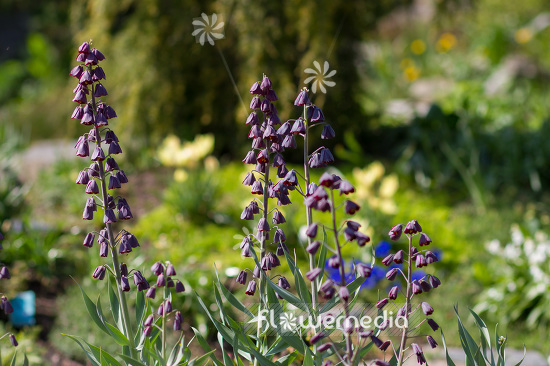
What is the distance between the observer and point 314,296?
1.99 metres

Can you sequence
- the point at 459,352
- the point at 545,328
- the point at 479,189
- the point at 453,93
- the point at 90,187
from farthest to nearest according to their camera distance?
the point at 453,93, the point at 479,189, the point at 545,328, the point at 459,352, the point at 90,187

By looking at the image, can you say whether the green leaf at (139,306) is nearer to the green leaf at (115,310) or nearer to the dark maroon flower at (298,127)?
the green leaf at (115,310)

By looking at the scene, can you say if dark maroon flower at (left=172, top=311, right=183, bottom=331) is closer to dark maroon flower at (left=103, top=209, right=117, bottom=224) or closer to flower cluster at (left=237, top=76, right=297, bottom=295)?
flower cluster at (left=237, top=76, right=297, bottom=295)

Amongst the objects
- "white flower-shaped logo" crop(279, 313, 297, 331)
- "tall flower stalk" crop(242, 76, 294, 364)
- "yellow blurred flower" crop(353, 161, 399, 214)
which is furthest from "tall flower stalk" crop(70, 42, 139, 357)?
"yellow blurred flower" crop(353, 161, 399, 214)

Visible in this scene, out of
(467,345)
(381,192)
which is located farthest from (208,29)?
(381,192)

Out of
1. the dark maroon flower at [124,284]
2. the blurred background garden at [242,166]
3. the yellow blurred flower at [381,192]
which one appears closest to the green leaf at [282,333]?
the dark maroon flower at [124,284]

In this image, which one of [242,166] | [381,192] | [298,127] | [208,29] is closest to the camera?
[298,127]

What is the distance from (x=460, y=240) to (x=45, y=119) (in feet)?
20.3

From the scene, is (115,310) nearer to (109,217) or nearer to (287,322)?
(109,217)

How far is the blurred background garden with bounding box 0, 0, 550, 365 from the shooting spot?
152 inches

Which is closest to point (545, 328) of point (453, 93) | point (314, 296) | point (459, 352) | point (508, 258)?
point (508, 258)

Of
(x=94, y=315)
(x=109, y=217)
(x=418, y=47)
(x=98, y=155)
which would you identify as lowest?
(x=94, y=315)

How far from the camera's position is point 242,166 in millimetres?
6242

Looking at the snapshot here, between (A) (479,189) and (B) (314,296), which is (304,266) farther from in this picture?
(B) (314,296)
